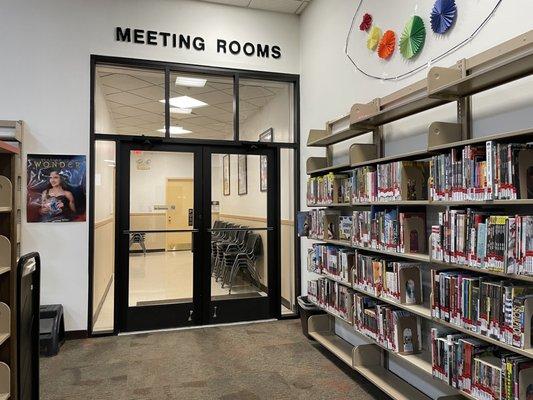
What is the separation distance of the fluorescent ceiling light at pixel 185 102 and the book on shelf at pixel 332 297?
2599mm

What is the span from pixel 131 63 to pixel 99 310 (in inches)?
115

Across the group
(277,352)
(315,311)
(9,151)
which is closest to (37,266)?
(9,151)

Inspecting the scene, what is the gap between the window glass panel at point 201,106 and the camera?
466 cm

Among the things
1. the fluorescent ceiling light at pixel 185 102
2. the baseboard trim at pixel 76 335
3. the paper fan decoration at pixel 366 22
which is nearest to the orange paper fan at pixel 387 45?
the paper fan decoration at pixel 366 22

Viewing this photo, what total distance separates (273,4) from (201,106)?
1.52m

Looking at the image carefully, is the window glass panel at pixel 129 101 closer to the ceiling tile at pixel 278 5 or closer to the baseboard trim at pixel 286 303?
the ceiling tile at pixel 278 5

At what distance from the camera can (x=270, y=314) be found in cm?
487

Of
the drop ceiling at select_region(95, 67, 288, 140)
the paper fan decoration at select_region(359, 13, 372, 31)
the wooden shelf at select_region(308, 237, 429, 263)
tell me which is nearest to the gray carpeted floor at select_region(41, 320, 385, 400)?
the wooden shelf at select_region(308, 237, 429, 263)

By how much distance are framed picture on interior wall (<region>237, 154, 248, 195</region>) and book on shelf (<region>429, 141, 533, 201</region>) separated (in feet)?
9.35

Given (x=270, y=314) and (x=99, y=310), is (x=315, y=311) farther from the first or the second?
(x=99, y=310)

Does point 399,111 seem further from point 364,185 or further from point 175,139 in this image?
point 175,139

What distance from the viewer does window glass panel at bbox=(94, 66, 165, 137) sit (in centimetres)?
454

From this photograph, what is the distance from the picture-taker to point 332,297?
12.0 feet

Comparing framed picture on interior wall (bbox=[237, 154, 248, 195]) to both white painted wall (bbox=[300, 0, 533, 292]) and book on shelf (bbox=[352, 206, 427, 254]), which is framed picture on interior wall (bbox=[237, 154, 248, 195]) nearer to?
white painted wall (bbox=[300, 0, 533, 292])
